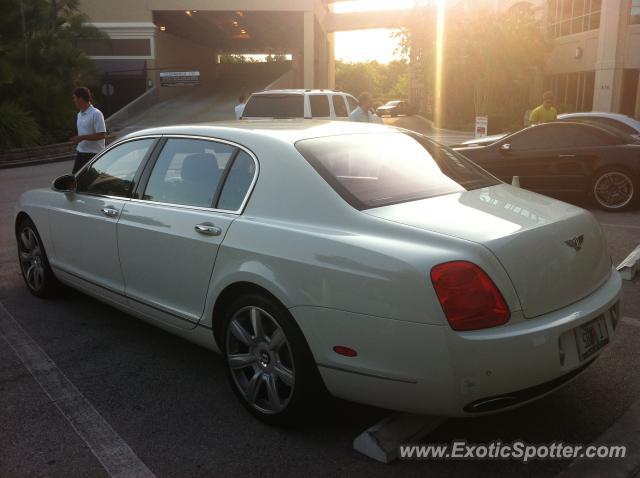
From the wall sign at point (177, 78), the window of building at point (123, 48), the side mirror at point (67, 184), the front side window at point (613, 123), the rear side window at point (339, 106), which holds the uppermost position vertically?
the window of building at point (123, 48)

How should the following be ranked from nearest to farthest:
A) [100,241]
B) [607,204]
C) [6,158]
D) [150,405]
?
[150,405] < [100,241] < [607,204] < [6,158]

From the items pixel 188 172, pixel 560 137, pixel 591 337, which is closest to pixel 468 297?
pixel 591 337

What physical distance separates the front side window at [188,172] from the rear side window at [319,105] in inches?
391

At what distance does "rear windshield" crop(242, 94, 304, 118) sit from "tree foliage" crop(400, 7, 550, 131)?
2389cm

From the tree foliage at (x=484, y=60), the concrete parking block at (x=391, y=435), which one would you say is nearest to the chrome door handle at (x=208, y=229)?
the concrete parking block at (x=391, y=435)

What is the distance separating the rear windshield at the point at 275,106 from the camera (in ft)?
44.8

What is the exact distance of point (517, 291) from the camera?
286cm

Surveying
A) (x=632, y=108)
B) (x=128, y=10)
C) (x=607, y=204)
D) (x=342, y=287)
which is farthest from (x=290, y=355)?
(x=128, y=10)

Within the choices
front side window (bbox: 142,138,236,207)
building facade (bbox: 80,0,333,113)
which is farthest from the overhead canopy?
front side window (bbox: 142,138,236,207)

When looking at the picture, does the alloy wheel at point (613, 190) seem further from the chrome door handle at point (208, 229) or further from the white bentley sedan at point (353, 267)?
the chrome door handle at point (208, 229)

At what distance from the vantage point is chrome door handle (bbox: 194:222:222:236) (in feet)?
11.9

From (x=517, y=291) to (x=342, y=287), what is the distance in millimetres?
765

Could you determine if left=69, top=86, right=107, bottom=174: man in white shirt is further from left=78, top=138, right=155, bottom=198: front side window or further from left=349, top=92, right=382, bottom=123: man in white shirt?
left=349, top=92, right=382, bottom=123: man in white shirt

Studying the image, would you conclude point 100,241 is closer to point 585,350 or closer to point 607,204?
point 585,350
